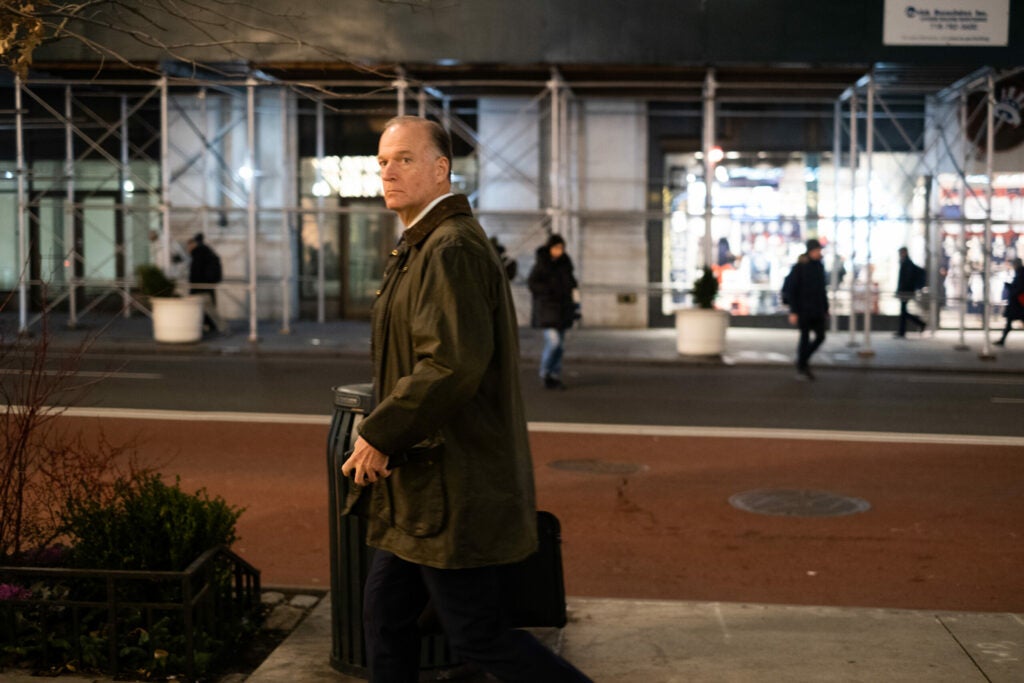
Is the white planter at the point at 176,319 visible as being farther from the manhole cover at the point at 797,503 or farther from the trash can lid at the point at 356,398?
the trash can lid at the point at 356,398

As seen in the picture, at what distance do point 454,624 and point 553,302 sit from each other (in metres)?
11.5

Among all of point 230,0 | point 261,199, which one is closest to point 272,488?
point 230,0

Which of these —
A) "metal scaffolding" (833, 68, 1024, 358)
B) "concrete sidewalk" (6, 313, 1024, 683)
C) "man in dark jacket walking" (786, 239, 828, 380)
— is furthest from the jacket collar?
"metal scaffolding" (833, 68, 1024, 358)

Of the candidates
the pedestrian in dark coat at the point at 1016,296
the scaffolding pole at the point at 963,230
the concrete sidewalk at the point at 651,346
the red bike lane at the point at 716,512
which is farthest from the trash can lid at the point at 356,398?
the pedestrian in dark coat at the point at 1016,296

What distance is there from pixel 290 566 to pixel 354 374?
32.2 ft

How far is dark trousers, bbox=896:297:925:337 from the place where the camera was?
22547 millimetres

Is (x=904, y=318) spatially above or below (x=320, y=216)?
below

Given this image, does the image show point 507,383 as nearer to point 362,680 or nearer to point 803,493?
point 362,680

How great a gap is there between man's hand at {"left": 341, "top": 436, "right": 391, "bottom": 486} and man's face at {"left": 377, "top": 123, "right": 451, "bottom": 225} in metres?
0.76

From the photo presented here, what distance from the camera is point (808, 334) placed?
651 inches

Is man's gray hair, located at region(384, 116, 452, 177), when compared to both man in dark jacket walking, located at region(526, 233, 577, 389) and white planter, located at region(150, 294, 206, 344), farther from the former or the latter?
white planter, located at region(150, 294, 206, 344)

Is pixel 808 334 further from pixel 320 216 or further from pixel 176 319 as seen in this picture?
pixel 320 216

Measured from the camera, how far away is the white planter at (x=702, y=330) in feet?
63.2

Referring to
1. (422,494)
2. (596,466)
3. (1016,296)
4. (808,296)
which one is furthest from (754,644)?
(1016,296)
